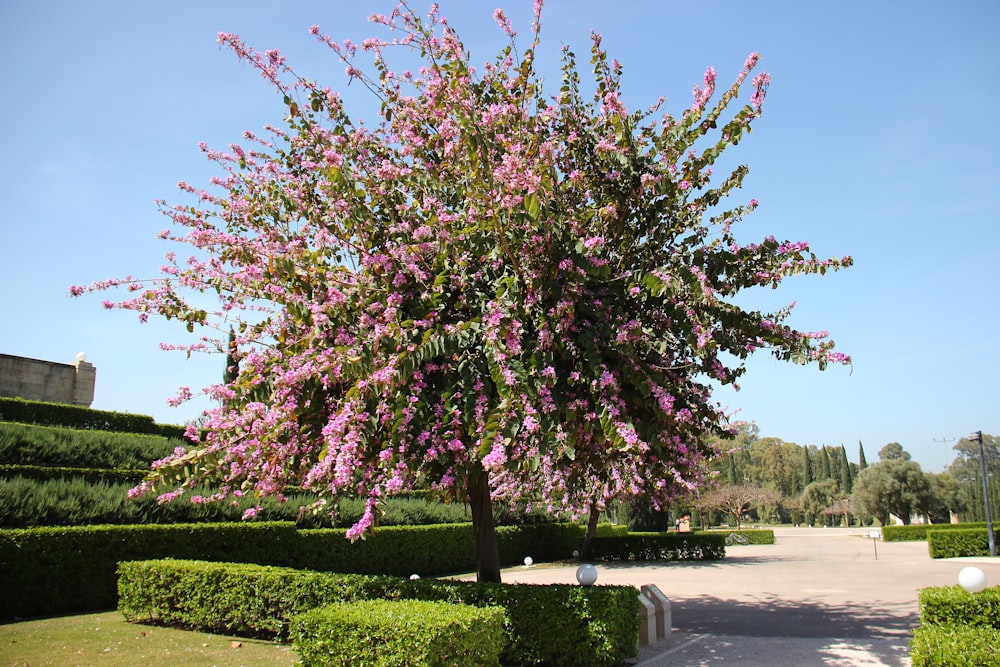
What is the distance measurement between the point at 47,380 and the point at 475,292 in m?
21.1

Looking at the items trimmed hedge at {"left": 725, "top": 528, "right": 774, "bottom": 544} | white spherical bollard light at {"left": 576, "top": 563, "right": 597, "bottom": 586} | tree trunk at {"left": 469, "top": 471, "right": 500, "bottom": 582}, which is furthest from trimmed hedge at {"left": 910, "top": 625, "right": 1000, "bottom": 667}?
trimmed hedge at {"left": 725, "top": 528, "right": 774, "bottom": 544}

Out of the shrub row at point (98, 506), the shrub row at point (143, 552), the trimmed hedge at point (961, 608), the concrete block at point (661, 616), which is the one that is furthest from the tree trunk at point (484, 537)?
the trimmed hedge at point (961, 608)

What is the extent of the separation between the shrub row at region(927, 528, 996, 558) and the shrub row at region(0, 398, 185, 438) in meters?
27.2

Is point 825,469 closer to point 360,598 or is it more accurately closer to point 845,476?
point 845,476

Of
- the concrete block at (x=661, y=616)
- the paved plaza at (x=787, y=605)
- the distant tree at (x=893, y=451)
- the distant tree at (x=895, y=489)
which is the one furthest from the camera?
the distant tree at (x=893, y=451)

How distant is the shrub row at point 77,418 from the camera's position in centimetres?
1748

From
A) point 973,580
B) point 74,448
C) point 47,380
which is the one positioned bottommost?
point 973,580

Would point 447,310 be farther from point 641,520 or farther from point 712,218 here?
point 641,520

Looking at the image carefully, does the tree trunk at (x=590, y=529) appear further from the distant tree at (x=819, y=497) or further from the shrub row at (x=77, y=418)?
the distant tree at (x=819, y=497)

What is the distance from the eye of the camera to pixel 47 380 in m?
22.0

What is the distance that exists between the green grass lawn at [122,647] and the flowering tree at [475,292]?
6.43 ft

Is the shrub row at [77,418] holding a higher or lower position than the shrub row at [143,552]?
higher

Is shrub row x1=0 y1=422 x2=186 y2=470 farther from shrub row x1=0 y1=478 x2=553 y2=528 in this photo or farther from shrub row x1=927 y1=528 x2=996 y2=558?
shrub row x1=927 y1=528 x2=996 y2=558

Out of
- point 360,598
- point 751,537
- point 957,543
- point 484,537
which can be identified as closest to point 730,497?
point 751,537
